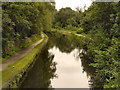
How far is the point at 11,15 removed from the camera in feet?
A: 53.9

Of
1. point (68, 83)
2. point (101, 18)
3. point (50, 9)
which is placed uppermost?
point (50, 9)

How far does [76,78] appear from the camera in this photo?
16.0 m

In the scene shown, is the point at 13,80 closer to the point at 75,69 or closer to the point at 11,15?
the point at 11,15

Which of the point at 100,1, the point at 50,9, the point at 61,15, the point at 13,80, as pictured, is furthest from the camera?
the point at 61,15

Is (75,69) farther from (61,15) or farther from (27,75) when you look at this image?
(61,15)

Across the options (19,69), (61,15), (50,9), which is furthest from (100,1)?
(61,15)

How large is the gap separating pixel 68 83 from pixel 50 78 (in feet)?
8.30

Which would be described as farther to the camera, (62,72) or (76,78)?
(62,72)

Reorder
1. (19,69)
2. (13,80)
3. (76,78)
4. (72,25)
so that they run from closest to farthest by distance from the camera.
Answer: (13,80), (19,69), (76,78), (72,25)

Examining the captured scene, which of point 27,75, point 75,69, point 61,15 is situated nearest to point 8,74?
point 27,75

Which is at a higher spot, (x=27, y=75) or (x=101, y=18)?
(x=101, y=18)

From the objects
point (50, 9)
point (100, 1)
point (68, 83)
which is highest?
point (50, 9)

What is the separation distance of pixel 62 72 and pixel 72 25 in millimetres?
68835

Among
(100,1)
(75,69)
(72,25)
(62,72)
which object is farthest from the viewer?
(72,25)
